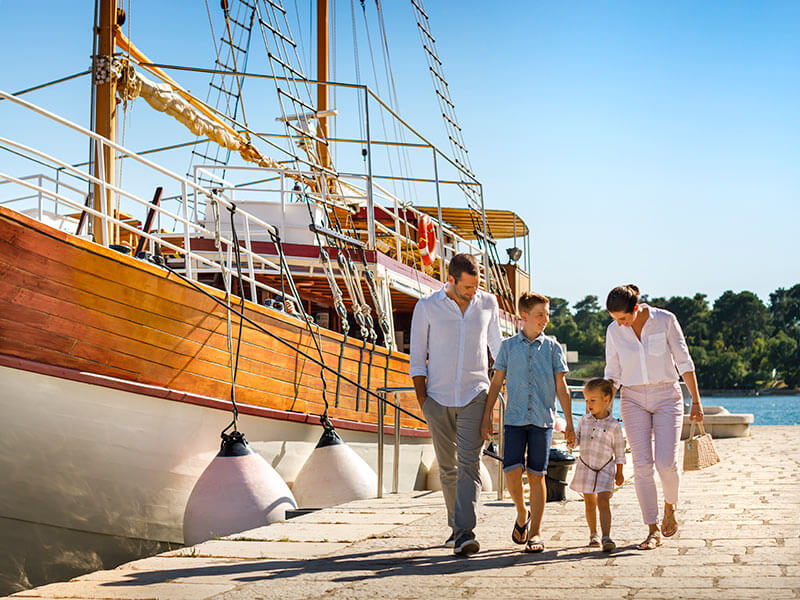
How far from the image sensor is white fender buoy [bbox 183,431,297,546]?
263 inches

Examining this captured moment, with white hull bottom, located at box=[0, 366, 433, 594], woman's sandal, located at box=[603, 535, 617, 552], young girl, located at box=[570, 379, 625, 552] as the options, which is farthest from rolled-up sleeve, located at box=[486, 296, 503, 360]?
white hull bottom, located at box=[0, 366, 433, 594]

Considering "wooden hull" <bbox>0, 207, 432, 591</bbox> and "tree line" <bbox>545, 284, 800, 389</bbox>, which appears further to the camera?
"tree line" <bbox>545, 284, 800, 389</bbox>

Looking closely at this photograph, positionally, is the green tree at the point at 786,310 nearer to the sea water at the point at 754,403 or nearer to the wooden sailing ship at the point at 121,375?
the sea water at the point at 754,403

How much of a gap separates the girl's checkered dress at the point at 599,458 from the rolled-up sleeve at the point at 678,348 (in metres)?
0.52

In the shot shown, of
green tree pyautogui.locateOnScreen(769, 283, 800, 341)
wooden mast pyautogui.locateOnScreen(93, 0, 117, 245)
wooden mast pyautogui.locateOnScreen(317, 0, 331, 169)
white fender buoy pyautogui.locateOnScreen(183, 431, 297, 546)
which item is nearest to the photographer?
white fender buoy pyautogui.locateOnScreen(183, 431, 297, 546)

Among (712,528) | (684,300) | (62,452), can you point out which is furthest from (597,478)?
(684,300)

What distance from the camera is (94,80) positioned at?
34.2 ft

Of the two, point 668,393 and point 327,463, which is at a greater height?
point 668,393

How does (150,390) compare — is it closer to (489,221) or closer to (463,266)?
(463,266)

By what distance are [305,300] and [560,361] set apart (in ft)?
26.9

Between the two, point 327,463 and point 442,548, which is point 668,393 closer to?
point 442,548

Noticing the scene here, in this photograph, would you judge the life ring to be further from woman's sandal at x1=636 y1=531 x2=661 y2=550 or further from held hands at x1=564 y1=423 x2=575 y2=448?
woman's sandal at x1=636 y1=531 x2=661 y2=550

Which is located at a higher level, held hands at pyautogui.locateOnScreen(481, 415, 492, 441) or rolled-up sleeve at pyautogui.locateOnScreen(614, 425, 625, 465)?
held hands at pyautogui.locateOnScreen(481, 415, 492, 441)

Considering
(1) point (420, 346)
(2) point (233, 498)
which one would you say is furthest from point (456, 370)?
(2) point (233, 498)
